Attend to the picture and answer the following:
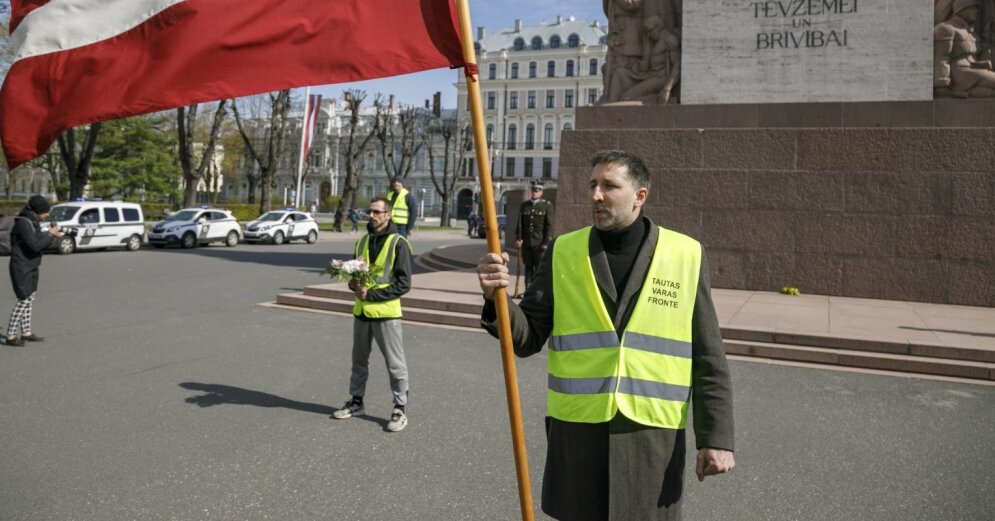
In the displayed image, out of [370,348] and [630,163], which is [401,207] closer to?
[370,348]

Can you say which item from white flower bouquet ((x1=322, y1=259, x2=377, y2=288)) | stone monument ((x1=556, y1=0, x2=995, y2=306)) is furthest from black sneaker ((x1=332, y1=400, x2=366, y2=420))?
stone monument ((x1=556, y1=0, x2=995, y2=306))

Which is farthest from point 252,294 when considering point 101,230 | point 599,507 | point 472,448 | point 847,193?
point 101,230

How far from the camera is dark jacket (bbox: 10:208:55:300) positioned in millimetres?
8156

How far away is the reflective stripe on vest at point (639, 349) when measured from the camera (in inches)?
96.0

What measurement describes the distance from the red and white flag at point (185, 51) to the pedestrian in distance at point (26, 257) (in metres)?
6.07

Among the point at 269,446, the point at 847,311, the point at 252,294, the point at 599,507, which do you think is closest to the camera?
the point at 599,507

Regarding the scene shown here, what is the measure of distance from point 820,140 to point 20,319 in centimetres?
1116

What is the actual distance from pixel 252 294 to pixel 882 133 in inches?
418

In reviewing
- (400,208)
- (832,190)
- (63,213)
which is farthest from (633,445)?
(63,213)

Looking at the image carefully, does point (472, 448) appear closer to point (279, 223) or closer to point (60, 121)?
point (60, 121)

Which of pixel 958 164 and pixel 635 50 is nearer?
pixel 958 164

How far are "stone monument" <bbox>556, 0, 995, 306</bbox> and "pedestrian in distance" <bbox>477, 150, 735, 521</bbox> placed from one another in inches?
385

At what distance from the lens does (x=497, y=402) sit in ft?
19.8

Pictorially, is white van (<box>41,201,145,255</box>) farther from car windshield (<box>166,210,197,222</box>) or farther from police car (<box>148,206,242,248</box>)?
car windshield (<box>166,210,197,222</box>)
